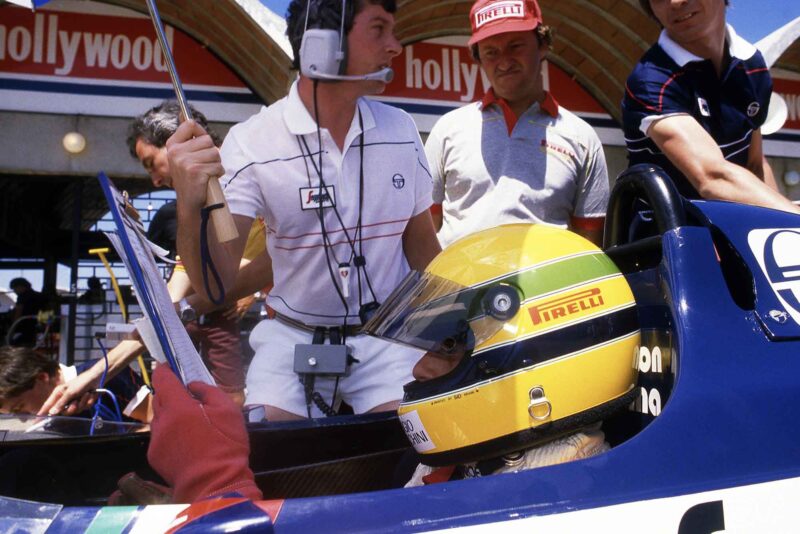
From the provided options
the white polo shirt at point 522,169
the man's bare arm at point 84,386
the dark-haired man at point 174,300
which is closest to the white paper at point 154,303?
the dark-haired man at point 174,300

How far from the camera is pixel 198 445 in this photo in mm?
1030

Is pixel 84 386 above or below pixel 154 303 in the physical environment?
below

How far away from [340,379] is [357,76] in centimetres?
82

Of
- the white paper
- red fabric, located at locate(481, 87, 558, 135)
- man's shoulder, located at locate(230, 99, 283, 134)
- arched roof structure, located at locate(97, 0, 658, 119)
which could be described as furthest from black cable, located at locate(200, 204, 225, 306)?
arched roof structure, located at locate(97, 0, 658, 119)

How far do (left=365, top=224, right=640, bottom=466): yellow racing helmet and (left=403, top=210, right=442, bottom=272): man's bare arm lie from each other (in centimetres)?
80

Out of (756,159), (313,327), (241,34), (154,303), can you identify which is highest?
(241,34)

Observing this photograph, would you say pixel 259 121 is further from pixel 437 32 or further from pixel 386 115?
pixel 437 32

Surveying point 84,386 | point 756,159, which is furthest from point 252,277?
point 756,159

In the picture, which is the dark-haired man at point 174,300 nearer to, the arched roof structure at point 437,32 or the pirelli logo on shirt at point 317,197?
the pirelli logo on shirt at point 317,197

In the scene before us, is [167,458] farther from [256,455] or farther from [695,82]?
[695,82]

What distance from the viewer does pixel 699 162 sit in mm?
1745

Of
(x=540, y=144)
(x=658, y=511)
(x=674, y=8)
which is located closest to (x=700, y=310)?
(x=658, y=511)

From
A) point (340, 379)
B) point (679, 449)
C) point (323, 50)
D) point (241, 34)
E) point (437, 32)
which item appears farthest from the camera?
point (437, 32)

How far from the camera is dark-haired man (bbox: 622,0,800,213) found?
190 cm
